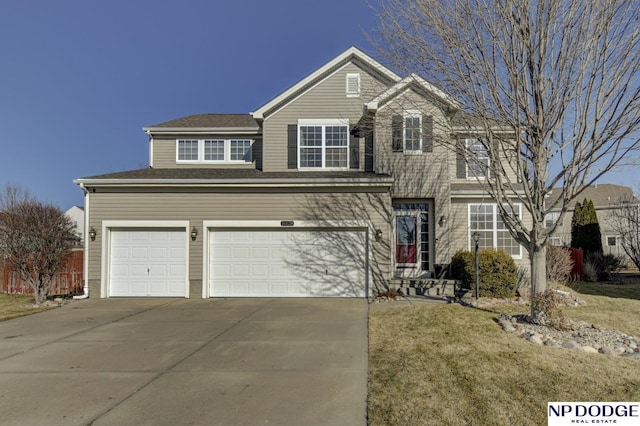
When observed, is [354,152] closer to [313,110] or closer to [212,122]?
[313,110]

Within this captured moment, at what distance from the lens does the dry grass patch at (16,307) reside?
10016mm

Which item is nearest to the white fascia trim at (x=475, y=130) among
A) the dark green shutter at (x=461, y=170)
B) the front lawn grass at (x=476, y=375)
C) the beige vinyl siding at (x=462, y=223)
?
the front lawn grass at (x=476, y=375)

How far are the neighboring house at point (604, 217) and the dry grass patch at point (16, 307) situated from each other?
28246 mm

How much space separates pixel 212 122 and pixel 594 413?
15.9 meters

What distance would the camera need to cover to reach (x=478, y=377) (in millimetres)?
4914

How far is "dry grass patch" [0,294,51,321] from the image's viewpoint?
32.9ft

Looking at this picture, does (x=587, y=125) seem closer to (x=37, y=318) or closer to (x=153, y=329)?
(x=153, y=329)

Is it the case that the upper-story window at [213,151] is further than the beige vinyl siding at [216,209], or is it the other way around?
the upper-story window at [213,151]

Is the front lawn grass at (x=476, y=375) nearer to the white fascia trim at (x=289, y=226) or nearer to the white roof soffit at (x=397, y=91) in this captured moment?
the white fascia trim at (x=289, y=226)

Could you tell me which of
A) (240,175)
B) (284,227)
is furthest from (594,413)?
(240,175)

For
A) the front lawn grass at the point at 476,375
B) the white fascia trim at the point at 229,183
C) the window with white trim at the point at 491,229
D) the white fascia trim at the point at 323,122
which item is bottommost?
the front lawn grass at the point at 476,375

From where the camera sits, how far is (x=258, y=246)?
1216 centimetres

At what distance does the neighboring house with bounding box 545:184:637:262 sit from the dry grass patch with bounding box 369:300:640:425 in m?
23.1

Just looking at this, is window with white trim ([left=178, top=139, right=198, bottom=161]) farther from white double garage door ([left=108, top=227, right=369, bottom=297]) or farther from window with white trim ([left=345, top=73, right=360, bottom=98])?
window with white trim ([left=345, top=73, right=360, bottom=98])
